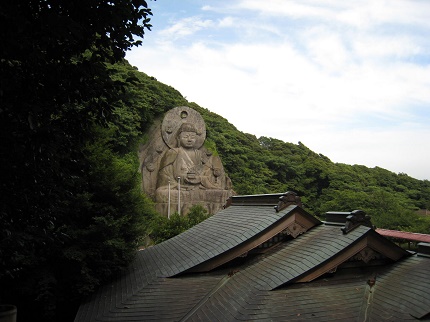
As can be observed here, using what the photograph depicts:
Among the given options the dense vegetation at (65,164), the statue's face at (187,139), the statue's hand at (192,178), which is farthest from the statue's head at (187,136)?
the dense vegetation at (65,164)

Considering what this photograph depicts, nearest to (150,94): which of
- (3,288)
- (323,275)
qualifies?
(3,288)

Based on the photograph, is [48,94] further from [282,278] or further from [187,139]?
[187,139]

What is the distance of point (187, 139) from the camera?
29.0 metres

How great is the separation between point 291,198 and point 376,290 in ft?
11.0

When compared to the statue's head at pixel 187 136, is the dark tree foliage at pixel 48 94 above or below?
below

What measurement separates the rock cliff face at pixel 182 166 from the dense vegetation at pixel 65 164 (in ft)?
20.0

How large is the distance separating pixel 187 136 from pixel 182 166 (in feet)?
7.73

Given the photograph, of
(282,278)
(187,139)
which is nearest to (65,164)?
(282,278)

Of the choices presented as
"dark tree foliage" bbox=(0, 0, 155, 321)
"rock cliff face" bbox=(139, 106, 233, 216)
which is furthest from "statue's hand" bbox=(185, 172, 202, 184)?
"dark tree foliage" bbox=(0, 0, 155, 321)

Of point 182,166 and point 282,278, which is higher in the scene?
point 182,166

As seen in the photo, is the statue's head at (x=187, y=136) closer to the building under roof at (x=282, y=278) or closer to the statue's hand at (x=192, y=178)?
the statue's hand at (x=192, y=178)

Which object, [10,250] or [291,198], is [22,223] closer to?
[10,250]

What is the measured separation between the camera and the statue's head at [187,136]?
2898cm

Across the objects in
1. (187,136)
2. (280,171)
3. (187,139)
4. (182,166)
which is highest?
(187,136)
